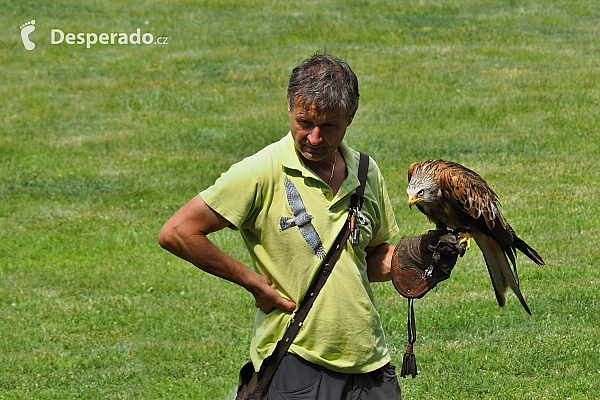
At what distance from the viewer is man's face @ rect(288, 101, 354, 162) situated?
318cm

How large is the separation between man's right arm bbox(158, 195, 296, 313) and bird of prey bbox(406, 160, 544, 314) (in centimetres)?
117

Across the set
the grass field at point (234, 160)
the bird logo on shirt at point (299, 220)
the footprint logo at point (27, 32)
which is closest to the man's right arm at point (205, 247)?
the bird logo on shirt at point (299, 220)

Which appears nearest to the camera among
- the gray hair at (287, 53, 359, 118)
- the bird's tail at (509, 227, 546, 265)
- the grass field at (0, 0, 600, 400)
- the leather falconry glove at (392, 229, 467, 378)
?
the gray hair at (287, 53, 359, 118)

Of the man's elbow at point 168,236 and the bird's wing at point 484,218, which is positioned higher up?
the man's elbow at point 168,236

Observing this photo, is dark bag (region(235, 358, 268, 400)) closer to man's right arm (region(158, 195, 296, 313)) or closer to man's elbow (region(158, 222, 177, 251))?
man's right arm (region(158, 195, 296, 313))

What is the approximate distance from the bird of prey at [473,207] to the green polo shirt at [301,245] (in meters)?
1.01

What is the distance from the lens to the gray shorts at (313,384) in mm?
3305

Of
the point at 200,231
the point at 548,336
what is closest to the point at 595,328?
the point at 548,336

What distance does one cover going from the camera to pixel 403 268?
12.1 feet

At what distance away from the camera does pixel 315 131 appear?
320 cm

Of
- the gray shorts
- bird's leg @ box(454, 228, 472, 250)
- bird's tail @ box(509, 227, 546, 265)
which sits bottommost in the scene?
the gray shorts

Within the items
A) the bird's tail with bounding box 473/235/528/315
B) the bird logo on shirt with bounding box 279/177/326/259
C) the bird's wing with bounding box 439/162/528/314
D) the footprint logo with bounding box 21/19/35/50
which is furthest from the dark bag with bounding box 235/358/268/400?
the footprint logo with bounding box 21/19/35/50

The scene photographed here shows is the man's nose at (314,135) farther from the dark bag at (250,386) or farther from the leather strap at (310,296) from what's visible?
the dark bag at (250,386)

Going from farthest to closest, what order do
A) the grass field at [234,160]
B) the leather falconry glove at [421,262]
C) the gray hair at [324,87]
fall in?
1. the grass field at [234,160]
2. the leather falconry glove at [421,262]
3. the gray hair at [324,87]
